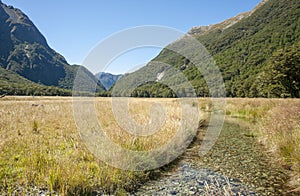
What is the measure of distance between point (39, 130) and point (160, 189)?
614 cm

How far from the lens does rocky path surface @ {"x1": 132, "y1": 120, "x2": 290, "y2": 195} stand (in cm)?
456

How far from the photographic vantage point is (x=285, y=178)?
16.6ft

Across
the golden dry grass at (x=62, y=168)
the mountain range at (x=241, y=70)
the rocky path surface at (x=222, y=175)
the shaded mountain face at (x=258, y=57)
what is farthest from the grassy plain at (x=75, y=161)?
the shaded mountain face at (x=258, y=57)

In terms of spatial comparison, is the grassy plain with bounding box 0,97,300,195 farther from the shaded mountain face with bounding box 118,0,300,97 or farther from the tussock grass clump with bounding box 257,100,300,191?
the shaded mountain face with bounding box 118,0,300,97

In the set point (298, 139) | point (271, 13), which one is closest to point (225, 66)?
point (271, 13)

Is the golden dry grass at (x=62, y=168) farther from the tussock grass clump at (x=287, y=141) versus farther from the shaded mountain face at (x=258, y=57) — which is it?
the shaded mountain face at (x=258, y=57)

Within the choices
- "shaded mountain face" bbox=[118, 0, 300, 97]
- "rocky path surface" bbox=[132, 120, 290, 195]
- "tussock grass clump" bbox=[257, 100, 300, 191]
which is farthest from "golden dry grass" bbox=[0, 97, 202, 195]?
"shaded mountain face" bbox=[118, 0, 300, 97]

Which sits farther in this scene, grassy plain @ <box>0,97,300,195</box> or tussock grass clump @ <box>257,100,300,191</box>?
tussock grass clump @ <box>257,100,300,191</box>

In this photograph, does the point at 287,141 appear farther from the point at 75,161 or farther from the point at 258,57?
the point at 258,57

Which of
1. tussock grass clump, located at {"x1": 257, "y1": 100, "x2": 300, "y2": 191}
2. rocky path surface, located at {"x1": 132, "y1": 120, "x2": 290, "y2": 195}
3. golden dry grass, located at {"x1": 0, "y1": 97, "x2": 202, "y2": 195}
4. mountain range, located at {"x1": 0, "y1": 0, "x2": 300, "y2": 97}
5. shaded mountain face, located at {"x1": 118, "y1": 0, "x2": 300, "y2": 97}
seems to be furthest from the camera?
shaded mountain face, located at {"x1": 118, "y1": 0, "x2": 300, "y2": 97}

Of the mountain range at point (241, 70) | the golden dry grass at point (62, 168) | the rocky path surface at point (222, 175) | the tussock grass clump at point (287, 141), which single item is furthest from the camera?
the mountain range at point (241, 70)

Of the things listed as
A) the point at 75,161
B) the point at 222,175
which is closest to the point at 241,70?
the point at 222,175

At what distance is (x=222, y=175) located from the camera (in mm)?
5406

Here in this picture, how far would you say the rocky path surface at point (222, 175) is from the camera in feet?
15.0
